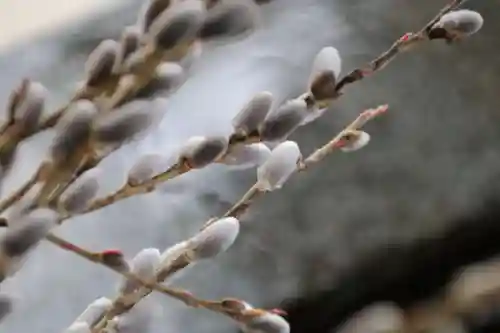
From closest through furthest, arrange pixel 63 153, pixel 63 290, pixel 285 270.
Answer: pixel 63 153, pixel 63 290, pixel 285 270

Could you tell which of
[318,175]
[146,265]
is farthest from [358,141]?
[318,175]

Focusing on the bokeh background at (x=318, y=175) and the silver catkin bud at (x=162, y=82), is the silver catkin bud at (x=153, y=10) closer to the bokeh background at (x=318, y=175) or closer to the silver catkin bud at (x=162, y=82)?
A: the silver catkin bud at (x=162, y=82)

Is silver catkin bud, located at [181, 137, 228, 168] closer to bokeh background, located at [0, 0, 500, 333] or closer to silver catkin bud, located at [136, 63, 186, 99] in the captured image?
silver catkin bud, located at [136, 63, 186, 99]

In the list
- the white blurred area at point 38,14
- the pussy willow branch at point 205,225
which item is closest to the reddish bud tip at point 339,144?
the pussy willow branch at point 205,225

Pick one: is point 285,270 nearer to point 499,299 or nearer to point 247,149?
point 499,299

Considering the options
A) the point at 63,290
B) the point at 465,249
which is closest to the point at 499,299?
the point at 465,249

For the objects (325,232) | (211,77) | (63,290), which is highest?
(211,77)

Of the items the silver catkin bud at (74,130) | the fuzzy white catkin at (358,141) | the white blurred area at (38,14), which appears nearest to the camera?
the silver catkin bud at (74,130)

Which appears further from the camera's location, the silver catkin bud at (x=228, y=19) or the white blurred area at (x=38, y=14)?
the white blurred area at (x=38, y=14)

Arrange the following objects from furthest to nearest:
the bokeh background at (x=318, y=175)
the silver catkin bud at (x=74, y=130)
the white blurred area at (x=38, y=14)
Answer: the white blurred area at (x=38, y=14), the bokeh background at (x=318, y=175), the silver catkin bud at (x=74, y=130)
